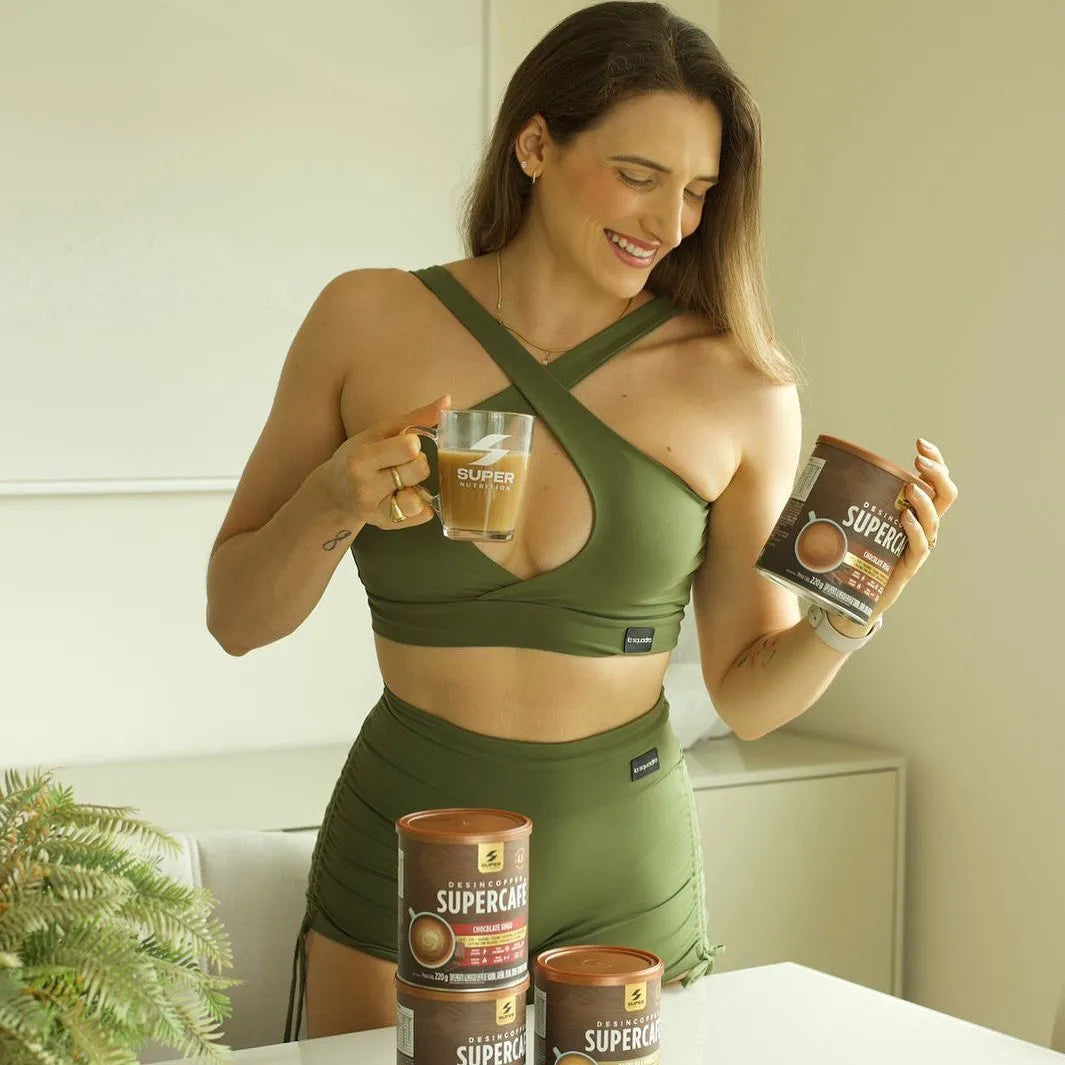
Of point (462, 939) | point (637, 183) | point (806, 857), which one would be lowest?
point (806, 857)

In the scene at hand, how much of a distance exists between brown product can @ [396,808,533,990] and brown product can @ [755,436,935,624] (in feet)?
A: 1.08

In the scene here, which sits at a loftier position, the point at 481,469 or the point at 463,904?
the point at 481,469

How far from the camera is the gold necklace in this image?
Result: 4.96 ft

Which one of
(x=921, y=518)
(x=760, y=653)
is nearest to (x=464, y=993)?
(x=921, y=518)

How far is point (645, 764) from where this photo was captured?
4.75 ft

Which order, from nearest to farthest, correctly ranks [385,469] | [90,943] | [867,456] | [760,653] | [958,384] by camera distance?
[90,943] → [867,456] → [385,469] → [760,653] → [958,384]

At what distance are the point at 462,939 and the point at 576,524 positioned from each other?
0.60m

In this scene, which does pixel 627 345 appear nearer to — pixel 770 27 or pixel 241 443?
pixel 241 443

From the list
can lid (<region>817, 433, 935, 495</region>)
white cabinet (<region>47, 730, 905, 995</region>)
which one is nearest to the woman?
can lid (<region>817, 433, 935, 495</region>)

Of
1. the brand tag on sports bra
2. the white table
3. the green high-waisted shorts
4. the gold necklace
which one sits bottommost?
the white table

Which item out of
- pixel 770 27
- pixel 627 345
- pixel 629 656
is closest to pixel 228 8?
pixel 770 27

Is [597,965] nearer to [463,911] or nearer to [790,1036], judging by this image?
[463,911]

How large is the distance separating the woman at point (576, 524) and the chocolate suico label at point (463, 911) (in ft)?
1.55

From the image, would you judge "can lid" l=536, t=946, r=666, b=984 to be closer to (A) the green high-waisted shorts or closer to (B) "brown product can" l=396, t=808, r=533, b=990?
(B) "brown product can" l=396, t=808, r=533, b=990
